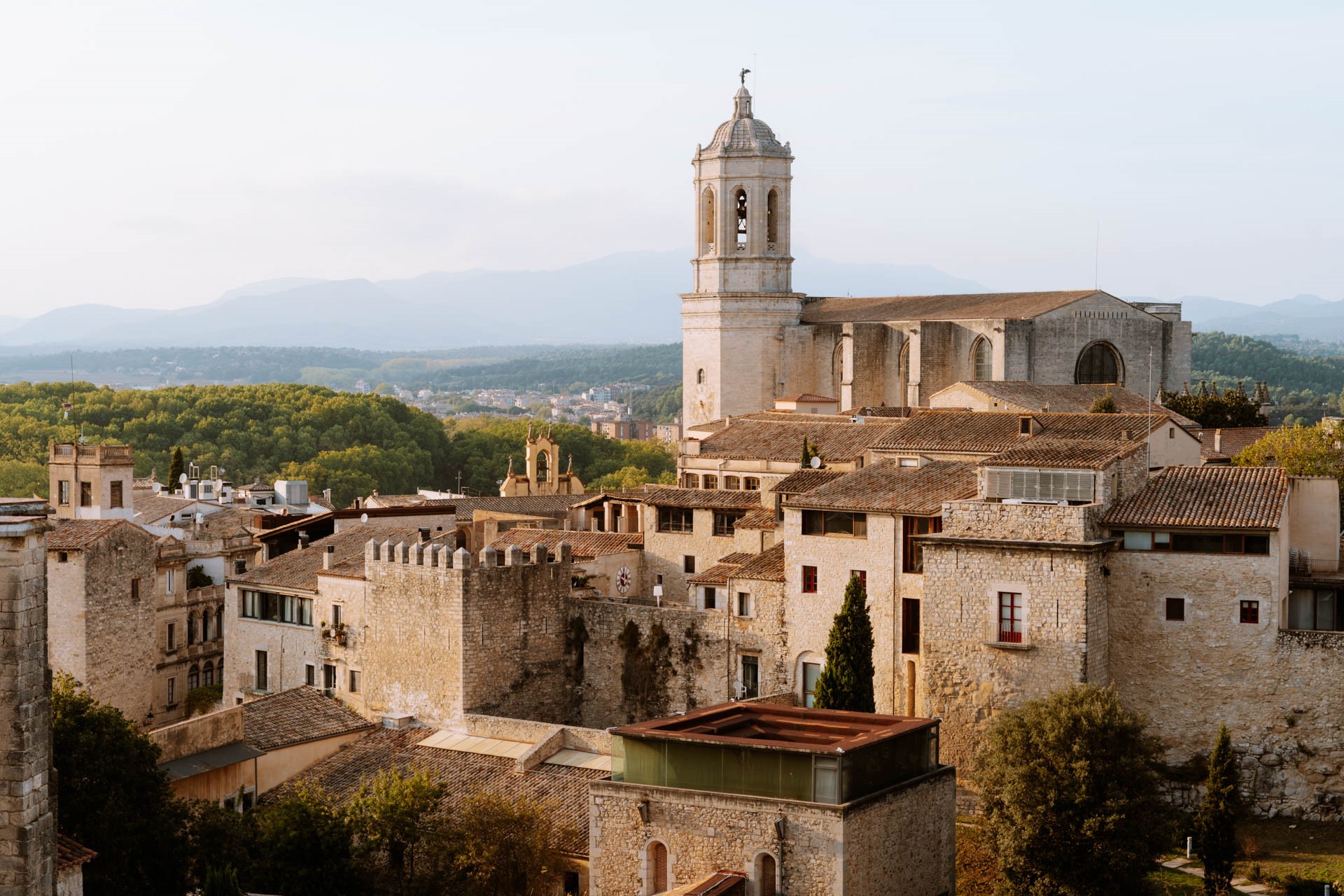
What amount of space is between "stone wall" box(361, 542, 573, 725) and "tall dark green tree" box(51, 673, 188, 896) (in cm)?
693

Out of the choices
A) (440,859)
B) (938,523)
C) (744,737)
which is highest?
(938,523)

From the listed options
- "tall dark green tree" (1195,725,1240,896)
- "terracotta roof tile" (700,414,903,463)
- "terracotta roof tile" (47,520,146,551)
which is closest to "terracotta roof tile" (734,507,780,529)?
"terracotta roof tile" (700,414,903,463)

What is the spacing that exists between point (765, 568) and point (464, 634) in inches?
248

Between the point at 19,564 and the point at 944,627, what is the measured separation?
1735 centimetres

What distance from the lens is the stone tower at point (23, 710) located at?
2095cm

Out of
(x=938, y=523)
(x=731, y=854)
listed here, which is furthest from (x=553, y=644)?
(x=731, y=854)

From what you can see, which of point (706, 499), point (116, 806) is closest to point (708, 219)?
point (706, 499)

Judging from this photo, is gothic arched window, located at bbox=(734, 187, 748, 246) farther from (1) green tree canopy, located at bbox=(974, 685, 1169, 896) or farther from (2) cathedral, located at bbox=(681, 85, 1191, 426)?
(1) green tree canopy, located at bbox=(974, 685, 1169, 896)

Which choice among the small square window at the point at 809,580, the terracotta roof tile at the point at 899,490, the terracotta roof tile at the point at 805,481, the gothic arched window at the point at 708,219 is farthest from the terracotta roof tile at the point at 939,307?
the small square window at the point at 809,580

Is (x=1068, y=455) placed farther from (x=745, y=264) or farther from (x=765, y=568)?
(x=745, y=264)

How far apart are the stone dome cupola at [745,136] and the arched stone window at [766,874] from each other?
50.6 m

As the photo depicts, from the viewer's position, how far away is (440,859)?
31.4 metres

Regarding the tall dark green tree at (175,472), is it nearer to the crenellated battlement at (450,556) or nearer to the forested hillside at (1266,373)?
the crenellated battlement at (450,556)

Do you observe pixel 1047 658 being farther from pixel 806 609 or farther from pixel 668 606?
pixel 668 606
